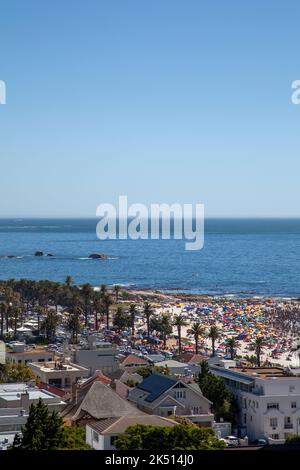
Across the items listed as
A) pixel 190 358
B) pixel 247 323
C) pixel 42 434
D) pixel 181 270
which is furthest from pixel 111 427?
pixel 181 270

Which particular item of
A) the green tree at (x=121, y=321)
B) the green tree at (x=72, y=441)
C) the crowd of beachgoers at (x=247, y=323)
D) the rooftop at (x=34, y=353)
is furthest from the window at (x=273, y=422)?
the green tree at (x=121, y=321)

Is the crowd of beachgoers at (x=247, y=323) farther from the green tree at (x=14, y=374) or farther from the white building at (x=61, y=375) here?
the green tree at (x=14, y=374)

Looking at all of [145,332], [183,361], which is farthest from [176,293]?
[183,361]

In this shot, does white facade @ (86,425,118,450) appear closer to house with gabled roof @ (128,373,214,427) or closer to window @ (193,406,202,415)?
house with gabled roof @ (128,373,214,427)

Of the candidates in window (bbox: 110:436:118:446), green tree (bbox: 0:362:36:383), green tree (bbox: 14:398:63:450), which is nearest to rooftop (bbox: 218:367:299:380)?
green tree (bbox: 0:362:36:383)

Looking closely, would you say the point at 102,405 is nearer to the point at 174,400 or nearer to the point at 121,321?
Answer: the point at 174,400
